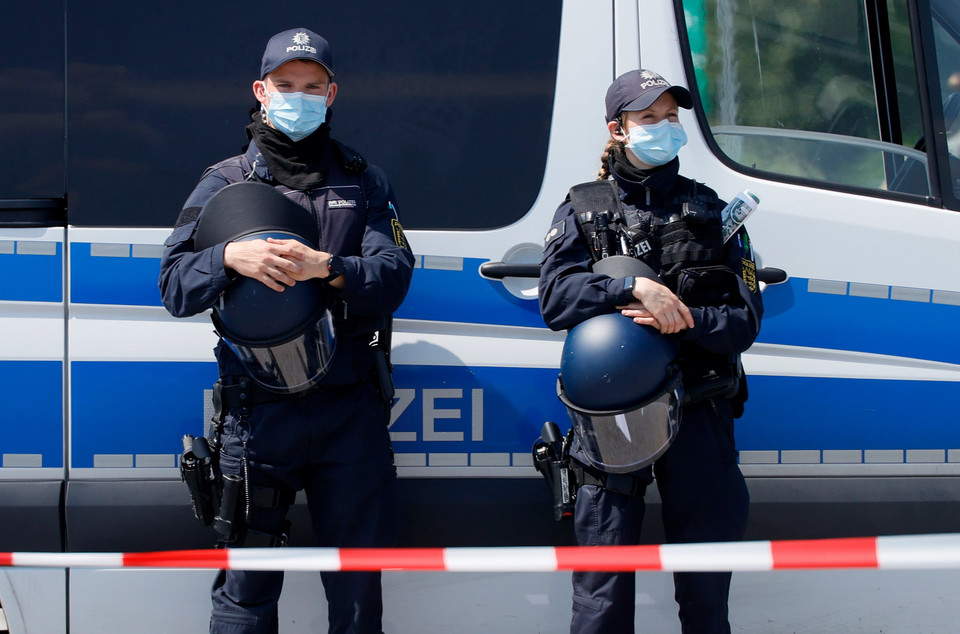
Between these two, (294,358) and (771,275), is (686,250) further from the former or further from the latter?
(294,358)

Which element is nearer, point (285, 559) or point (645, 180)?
point (285, 559)

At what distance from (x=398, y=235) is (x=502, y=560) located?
0.80 metres

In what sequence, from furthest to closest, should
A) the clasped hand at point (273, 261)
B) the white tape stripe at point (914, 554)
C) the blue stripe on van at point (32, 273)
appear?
1. the blue stripe on van at point (32, 273)
2. the clasped hand at point (273, 261)
3. the white tape stripe at point (914, 554)

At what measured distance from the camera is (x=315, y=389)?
214 cm

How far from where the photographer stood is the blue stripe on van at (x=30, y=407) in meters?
2.26

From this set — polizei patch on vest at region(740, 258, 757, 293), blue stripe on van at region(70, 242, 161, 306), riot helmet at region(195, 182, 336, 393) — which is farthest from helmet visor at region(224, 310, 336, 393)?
polizei patch on vest at region(740, 258, 757, 293)

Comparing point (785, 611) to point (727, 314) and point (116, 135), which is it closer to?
point (727, 314)

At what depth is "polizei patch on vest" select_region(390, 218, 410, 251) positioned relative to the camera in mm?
2168

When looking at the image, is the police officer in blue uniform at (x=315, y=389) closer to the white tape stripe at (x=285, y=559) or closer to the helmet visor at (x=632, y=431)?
the white tape stripe at (x=285, y=559)

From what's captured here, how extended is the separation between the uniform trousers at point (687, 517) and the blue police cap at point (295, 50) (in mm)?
1209

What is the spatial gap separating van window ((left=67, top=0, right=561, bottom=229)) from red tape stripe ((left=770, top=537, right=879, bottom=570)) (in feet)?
3.42

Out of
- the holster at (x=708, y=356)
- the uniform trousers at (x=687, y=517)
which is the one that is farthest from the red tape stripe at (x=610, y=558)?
the holster at (x=708, y=356)

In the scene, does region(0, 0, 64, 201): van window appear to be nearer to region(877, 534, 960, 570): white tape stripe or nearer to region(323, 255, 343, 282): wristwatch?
region(323, 255, 343, 282): wristwatch

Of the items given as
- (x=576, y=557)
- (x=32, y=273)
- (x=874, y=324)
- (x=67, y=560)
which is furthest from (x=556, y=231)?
(x=67, y=560)
